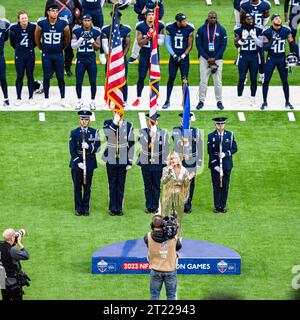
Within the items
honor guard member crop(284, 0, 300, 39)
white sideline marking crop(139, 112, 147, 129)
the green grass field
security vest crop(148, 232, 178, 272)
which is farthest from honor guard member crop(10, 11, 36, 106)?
security vest crop(148, 232, 178, 272)

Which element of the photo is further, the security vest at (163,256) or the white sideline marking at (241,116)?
the white sideline marking at (241,116)

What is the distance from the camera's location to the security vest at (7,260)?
72.5 ft

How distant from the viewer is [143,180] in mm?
28719

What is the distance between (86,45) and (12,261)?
11.5 metres

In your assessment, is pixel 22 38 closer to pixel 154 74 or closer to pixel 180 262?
pixel 154 74

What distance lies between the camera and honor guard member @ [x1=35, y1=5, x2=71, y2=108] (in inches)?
1289

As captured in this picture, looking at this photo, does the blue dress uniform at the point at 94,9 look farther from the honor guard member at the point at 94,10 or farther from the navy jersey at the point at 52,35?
the navy jersey at the point at 52,35

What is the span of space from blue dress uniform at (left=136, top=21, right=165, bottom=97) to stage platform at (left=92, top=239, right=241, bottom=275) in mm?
9436

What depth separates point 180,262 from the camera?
2469 cm

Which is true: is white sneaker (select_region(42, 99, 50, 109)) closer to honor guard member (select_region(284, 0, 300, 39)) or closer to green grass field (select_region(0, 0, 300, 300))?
green grass field (select_region(0, 0, 300, 300))

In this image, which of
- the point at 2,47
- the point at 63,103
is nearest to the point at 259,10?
the point at 63,103

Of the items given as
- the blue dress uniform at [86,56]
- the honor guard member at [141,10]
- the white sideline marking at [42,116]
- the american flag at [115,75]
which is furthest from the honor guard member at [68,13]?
the american flag at [115,75]

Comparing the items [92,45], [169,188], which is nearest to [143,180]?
[169,188]

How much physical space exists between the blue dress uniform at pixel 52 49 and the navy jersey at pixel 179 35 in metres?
2.54
